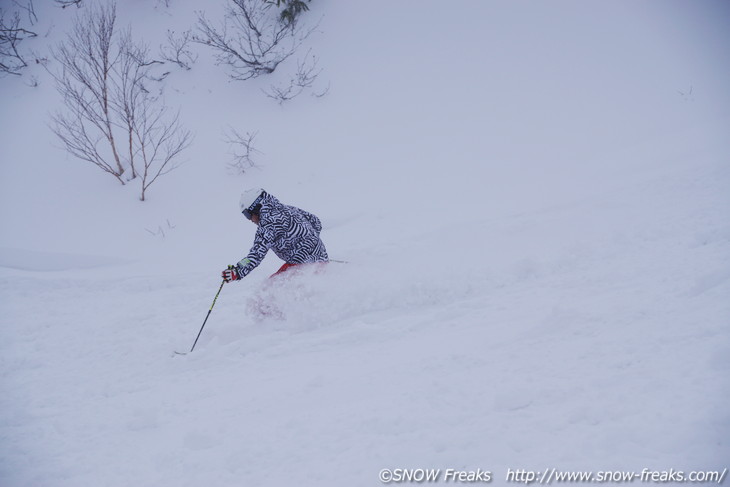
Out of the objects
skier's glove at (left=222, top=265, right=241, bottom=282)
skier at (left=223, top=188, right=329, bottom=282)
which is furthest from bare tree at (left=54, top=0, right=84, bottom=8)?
skier's glove at (left=222, top=265, right=241, bottom=282)

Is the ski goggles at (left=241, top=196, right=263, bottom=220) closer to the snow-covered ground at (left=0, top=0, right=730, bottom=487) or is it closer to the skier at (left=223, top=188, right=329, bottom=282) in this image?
the skier at (left=223, top=188, right=329, bottom=282)

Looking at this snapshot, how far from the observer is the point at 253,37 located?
35.6 ft

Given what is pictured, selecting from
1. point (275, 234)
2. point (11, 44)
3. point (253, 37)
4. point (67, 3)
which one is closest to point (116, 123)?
point (253, 37)

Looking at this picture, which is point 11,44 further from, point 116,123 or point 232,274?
point 232,274

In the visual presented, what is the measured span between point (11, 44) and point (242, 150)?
8311mm

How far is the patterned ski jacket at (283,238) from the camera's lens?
386cm

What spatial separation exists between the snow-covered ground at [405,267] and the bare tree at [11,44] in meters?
0.40

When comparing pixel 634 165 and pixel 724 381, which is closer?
pixel 724 381

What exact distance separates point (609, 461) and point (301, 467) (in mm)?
1449

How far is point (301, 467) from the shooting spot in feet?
7.15

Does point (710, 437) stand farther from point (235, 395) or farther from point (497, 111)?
point (497, 111)

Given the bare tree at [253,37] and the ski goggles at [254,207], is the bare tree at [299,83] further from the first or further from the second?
the ski goggles at [254,207]

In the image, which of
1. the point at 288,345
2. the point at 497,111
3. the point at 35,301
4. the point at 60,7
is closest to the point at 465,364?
the point at 288,345

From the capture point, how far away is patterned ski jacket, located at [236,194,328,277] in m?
3.86
